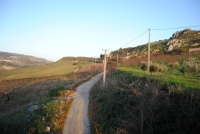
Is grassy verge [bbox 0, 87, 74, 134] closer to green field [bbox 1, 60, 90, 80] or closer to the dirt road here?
the dirt road

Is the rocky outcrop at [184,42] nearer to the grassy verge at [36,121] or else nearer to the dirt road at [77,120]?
the dirt road at [77,120]

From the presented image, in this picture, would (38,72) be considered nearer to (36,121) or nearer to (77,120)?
(77,120)

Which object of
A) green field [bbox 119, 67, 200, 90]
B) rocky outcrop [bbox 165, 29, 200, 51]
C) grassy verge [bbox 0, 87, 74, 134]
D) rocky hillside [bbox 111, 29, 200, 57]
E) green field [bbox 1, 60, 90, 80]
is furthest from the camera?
rocky outcrop [bbox 165, 29, 200, 51]

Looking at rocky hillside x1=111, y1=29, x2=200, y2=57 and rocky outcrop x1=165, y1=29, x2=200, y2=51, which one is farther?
rocky outcrop x1=165, y1=29, x2=200, y2=51

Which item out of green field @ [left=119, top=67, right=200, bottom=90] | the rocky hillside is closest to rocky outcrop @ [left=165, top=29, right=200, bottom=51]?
the rocky hillside

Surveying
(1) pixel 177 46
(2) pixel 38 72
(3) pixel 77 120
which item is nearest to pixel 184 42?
(1) pixel 177 46

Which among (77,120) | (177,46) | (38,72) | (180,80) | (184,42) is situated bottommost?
(77,120)

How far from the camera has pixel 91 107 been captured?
706 inches

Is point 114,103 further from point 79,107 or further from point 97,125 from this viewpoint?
point 79,107

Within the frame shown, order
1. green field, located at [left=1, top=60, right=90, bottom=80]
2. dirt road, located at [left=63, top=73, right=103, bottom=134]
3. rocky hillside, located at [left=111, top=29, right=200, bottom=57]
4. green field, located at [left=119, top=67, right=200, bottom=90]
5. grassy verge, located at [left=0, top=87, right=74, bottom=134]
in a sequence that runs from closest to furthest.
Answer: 1. green field, located at [left=119, top=67, right=200, bottom=90]
2. grassy verge, located at [left=0, top=87, right=74, bottom=134]
3. dirt road, located at [left=63, top=73, right=103, bottom=134]
4. green field, located at [left=1, top=60, right=90, bottom=80]
5. rocky hillside, located at [left=111, top=29, right=200, bottom=57]

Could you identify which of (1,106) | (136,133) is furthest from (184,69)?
(1,106)

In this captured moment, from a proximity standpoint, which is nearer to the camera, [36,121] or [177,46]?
[36,121]

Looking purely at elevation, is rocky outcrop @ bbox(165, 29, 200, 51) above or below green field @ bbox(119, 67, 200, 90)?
above

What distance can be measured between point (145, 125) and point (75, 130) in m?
6.23
